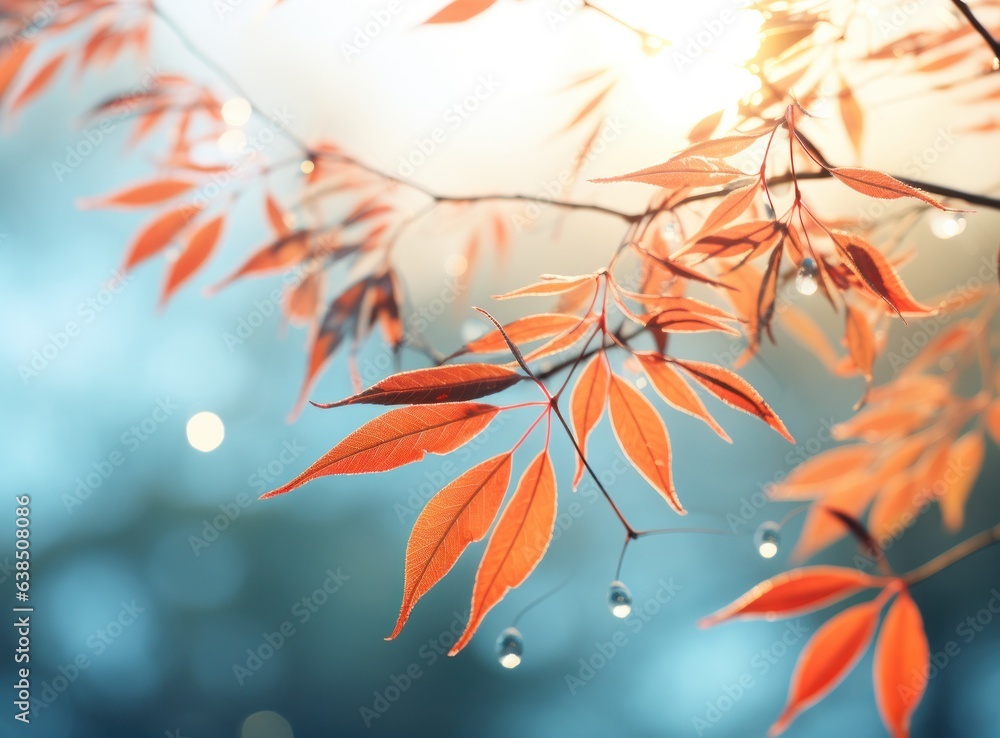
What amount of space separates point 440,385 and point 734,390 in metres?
0.17

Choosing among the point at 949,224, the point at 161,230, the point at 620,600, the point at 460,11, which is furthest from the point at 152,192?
the point at 949,224

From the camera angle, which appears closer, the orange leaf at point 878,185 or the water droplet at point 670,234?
the orange leaf at point 878,185

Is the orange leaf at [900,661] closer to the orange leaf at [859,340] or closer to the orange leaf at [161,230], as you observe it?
the orange leaf at [859,340]

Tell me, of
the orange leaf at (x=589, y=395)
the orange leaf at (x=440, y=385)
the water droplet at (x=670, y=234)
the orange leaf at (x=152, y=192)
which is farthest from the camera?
the orange leaf at (x=152, y=192)

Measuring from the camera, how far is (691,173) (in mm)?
355

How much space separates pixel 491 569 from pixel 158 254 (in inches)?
29.1

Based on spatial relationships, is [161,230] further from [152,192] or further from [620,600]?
[620,600]

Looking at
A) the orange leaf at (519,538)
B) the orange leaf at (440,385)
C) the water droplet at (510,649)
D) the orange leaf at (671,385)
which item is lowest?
the water droplet at (510,649)

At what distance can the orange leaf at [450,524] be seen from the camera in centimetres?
35

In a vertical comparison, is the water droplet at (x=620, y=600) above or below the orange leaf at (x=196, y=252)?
below

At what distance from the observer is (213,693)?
13.6 ft

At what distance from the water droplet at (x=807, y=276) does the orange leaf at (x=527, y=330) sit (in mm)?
149

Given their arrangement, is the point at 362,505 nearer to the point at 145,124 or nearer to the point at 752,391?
the point at 145,124

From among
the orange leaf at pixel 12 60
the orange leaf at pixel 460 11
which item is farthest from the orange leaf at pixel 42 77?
the orange leaf at pixel 460 11
